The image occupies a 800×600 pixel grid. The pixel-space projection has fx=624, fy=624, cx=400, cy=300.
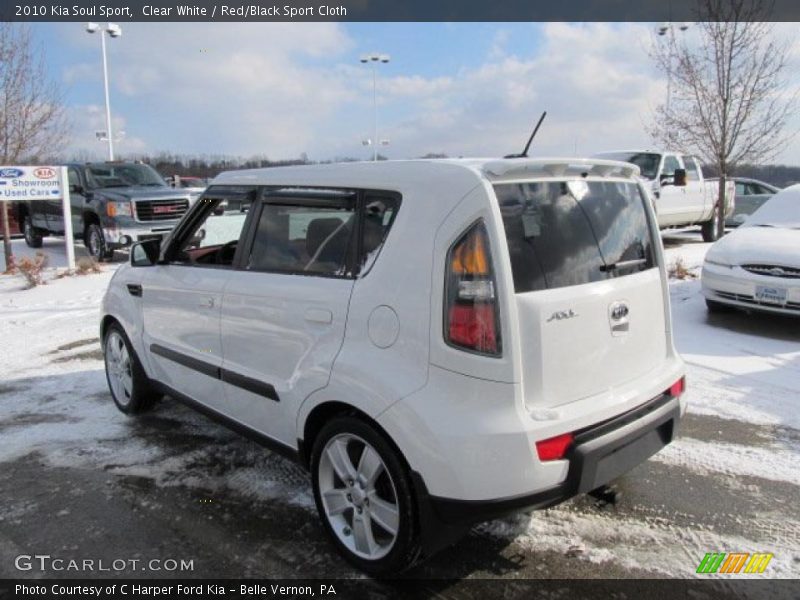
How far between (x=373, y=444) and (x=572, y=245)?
119cm

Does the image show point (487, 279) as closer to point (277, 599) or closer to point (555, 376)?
point (555, 376)

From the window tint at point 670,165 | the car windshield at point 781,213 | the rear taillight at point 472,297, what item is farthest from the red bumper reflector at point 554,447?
the window tint at point 670,165

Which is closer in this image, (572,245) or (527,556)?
(572,245)

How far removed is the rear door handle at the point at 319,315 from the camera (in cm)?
281

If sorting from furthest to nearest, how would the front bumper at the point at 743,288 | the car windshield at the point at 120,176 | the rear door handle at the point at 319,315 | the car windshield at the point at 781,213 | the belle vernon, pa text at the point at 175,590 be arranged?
the car windshield at the point at 120,176, the car windshield at the point at 781,213, the front bumper at the point at 743,288, the rear door handle at the point at 319,315, the belle vernon, pa text at the point at 175,590

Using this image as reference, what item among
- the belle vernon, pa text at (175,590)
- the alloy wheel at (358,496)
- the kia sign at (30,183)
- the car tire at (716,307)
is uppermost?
the kia sign at (30,183)

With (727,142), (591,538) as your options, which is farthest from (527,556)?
(727,142)

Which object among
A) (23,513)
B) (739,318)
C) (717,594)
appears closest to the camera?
(717,594)

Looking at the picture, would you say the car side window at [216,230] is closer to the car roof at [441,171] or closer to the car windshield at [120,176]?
the car roof at [441,171]

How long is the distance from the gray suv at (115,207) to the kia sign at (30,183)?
101 cm

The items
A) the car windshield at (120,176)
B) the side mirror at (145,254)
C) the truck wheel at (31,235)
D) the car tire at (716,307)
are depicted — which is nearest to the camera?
the side mirror at (145,254)

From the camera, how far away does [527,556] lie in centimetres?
289

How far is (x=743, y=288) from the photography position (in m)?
6.75

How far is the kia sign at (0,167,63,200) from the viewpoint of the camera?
11.3 m
